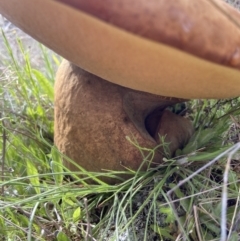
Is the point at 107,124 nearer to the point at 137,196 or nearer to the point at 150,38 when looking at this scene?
the point at 137,196

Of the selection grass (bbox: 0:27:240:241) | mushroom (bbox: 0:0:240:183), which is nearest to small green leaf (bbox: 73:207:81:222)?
grass (bbox: 0:27:240:241)

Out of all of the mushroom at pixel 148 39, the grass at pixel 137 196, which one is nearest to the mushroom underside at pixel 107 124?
the grass at pixel 137 196

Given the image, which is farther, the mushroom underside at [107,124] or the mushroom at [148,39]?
the mushroom underside at [107,124]

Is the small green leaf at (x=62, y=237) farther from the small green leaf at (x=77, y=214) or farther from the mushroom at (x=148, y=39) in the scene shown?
the mushroom at (x=148, y=39)

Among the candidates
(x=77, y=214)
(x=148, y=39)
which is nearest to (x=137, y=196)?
(x=77, y=214)

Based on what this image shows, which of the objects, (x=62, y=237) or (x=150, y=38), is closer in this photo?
(x=150, y=38)
